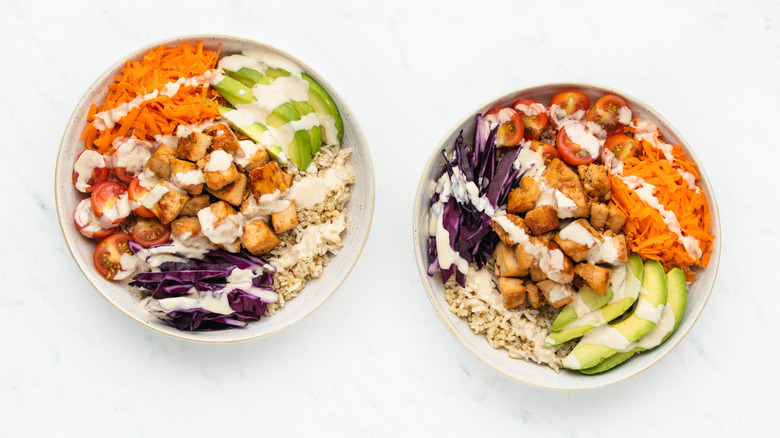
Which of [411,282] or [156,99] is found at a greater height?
[156,99]

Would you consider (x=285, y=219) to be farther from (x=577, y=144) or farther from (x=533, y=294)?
(x=577, y=144)

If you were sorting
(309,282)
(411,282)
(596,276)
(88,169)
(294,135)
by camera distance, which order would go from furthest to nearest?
(411,282) → (309,282) → (294,135) → (88,169) → (596,276)

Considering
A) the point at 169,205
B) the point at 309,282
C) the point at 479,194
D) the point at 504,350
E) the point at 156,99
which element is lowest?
the point at 504,350

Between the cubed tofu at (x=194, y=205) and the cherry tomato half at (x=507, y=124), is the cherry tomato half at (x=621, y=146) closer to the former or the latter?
the cherry tomato half at (x=507, y=124)

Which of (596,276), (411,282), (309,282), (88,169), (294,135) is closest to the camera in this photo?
(596,276)

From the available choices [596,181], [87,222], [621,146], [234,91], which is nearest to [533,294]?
[596,181]

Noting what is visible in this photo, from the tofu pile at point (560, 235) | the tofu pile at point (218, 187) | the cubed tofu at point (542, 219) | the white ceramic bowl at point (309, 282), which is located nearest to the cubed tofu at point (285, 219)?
the tofu pile at point (218, 187)

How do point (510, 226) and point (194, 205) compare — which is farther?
point (194, 205)

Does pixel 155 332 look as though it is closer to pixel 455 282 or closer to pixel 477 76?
pixel 455 282
